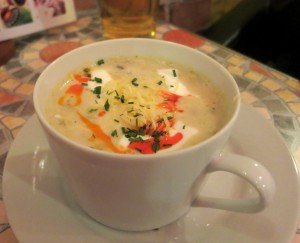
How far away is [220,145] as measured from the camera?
0.50 meters

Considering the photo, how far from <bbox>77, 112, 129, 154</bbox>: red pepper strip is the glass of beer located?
1.92 feet

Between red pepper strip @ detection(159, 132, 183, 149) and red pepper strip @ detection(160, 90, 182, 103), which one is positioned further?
red pepper strip @ detection(160, 90, 182, 103)

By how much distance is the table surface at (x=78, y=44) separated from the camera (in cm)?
83

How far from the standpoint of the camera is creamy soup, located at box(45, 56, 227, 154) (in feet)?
1.83

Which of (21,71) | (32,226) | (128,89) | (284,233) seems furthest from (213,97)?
(21,71)

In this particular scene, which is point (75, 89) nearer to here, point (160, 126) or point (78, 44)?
point (160, 126)

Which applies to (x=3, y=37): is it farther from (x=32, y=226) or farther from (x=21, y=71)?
(x=32, y=226)

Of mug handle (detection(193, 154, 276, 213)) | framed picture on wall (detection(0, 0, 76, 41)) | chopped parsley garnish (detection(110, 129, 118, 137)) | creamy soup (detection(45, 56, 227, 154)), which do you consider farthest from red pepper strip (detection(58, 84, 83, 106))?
framed picture on wall (detection(0, 0, 76, 41))

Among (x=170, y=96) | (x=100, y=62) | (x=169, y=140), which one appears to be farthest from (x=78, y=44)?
(x=169, y=140)

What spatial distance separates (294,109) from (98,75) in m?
0.47

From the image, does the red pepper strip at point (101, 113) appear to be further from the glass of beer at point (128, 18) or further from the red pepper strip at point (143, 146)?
the glass of beer at point (128, 18)

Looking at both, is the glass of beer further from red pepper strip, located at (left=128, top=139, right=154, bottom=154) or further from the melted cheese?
red pepper strip, located at (left=128, top=139, right=154, bottom=154)

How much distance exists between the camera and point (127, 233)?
553 millimetres

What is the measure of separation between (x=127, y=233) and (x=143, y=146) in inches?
5.0
